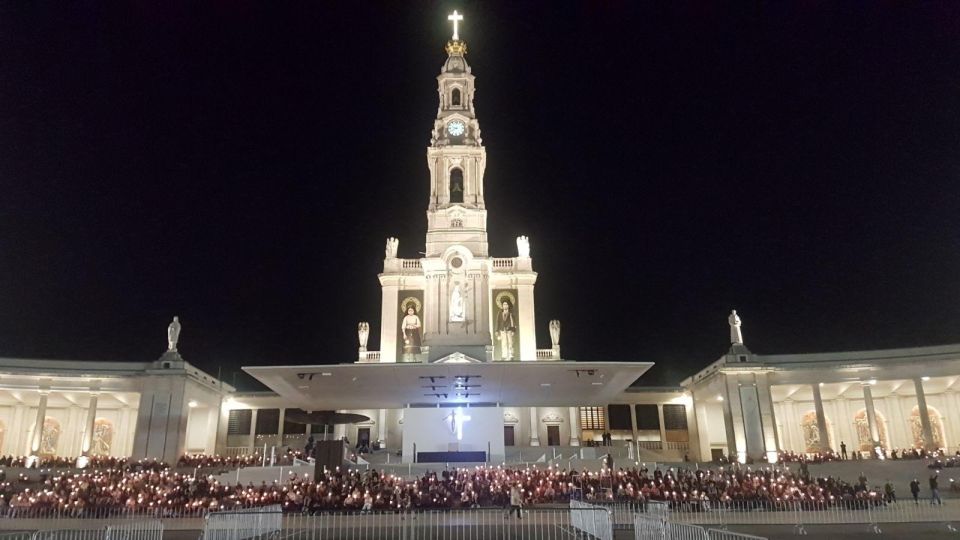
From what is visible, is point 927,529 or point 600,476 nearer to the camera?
point 927,529

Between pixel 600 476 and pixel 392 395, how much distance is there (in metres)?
16.7

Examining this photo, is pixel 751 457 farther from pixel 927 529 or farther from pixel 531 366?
pixel 927 529

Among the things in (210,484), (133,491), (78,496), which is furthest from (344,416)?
(78,496)

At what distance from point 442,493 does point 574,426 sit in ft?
91.7

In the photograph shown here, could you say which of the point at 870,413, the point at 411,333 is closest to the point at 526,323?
the point at 411,333

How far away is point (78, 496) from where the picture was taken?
20812 mm

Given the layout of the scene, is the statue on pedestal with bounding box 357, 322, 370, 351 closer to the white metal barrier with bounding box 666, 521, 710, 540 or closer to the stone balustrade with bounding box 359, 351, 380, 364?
the stone balustrade with bounding box 359, 351, 380, 364

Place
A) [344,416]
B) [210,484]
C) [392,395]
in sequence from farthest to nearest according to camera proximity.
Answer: [392,395], [344,416], [210,484]

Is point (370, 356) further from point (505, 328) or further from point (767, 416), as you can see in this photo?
point (767, 416)

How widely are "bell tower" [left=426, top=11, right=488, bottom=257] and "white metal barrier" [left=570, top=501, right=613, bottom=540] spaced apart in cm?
3356

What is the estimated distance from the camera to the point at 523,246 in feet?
163

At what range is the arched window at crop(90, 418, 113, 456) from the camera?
4356 centimetres

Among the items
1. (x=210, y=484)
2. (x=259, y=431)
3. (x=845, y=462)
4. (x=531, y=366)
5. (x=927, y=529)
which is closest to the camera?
(x=927, y=529)

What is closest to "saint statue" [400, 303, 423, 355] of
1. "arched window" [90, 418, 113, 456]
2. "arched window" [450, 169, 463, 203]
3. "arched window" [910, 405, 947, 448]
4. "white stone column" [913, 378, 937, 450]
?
"arched window" [450, 169, 463, 203]
